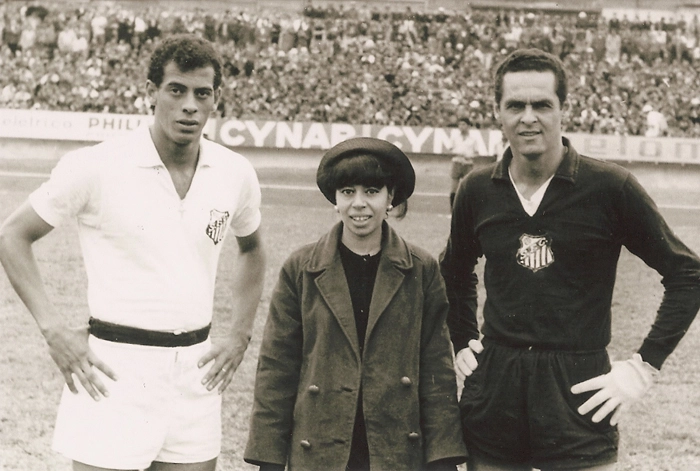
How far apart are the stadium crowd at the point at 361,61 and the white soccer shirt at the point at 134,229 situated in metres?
23.1

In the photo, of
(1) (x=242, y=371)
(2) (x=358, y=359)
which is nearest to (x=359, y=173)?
(2) (x=358, y=359)

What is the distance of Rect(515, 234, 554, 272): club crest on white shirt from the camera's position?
9.79ft

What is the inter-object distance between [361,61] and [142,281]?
88.0 feet

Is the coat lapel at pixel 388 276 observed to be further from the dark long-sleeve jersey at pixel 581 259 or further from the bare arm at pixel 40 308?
the bare arm at pixel 40 308

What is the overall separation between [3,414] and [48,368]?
1.10m

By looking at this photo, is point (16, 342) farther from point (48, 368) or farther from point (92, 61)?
point (92, 61)

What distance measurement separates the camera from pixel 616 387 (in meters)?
2.91

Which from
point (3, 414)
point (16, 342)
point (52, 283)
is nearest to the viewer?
point (3, 414)

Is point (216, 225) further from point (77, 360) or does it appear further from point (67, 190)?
point (77, 360)

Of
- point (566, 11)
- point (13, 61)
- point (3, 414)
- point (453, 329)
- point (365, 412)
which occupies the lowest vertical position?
point (3, 414)

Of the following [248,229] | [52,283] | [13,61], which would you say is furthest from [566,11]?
[248,229]

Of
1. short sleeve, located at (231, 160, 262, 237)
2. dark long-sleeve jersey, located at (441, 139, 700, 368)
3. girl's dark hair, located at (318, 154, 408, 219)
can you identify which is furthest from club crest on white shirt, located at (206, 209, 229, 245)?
dark long-sleeve jersey, located at (441, 139, 700, 368)

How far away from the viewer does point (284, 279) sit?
3.20 meters

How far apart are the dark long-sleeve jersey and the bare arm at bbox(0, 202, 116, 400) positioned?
4.78 feet
